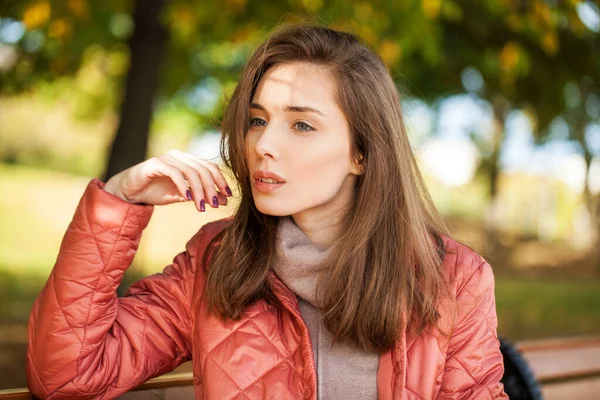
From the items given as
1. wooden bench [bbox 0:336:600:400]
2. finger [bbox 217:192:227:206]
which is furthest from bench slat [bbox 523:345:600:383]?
finger [bbox 217:192:227:206]

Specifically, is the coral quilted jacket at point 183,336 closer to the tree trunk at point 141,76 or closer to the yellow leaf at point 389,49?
the yellow leaf at point 389,49

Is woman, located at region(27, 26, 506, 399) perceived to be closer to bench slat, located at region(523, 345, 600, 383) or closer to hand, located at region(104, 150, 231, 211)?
hand, located at region(104, 150, 231, 211)

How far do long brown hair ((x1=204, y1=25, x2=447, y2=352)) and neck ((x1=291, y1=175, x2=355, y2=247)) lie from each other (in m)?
0.04

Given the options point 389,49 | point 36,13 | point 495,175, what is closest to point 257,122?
point 389,49

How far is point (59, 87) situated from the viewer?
35.4 feet

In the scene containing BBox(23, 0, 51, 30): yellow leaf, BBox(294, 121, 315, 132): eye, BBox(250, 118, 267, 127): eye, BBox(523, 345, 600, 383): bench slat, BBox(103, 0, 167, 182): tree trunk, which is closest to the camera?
BBox(294, 121, 315, 132): eye

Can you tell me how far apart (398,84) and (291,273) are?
4.00 meters

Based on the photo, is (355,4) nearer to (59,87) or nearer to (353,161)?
(353,161)

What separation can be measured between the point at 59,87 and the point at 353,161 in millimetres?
9361

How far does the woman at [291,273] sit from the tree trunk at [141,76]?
284cm

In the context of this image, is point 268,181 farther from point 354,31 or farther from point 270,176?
point 354,31

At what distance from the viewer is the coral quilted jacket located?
2074mm

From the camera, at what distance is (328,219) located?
8.05ft

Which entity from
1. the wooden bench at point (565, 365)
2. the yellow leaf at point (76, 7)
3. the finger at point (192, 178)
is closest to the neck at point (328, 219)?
the finger at point (192, 178)
